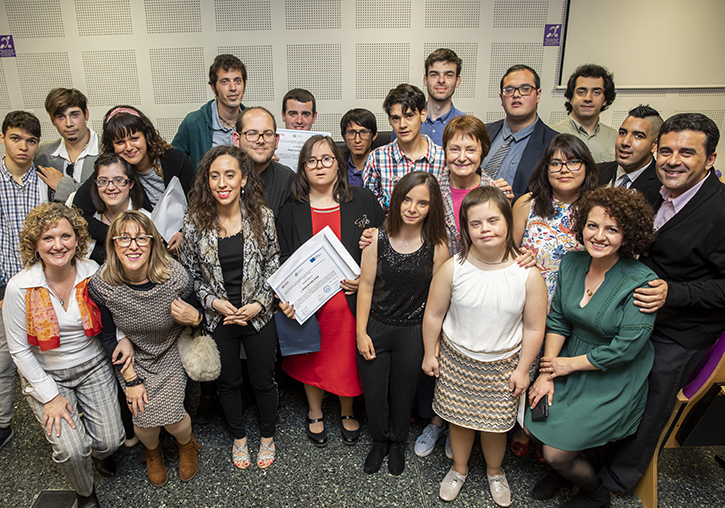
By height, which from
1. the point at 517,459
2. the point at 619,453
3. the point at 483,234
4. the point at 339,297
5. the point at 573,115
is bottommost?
the point at 517,459

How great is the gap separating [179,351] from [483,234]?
1639 millimetres

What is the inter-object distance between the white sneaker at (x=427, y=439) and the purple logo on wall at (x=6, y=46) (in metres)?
5.59

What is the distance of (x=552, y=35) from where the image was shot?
4.18 metres

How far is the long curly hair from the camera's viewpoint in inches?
80.4

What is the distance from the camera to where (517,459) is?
88.5 inches

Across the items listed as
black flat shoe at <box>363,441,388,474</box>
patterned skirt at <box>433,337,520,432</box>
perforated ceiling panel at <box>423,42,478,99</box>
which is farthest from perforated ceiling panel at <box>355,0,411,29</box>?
black flat shoe at <box>363,441,388,474</box>

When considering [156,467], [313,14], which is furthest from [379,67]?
[156,467]

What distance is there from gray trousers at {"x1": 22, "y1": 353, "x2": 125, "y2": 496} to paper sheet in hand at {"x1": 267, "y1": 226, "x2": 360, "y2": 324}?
977 mm

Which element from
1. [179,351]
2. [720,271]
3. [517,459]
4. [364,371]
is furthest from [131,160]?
[720,271]

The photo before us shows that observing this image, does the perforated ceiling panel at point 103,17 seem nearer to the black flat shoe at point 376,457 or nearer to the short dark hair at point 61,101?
the short dark hair at point 61,101

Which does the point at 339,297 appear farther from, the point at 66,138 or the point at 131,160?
the point at 66,138

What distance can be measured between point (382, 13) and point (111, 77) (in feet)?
9.73

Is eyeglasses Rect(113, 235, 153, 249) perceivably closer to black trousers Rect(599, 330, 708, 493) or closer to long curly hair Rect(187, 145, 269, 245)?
long curly hair Rect(187, 145, 269, 245)

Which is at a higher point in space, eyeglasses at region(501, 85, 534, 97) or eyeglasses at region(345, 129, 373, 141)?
eyeglasses at region(501, 85, 534, 97)
